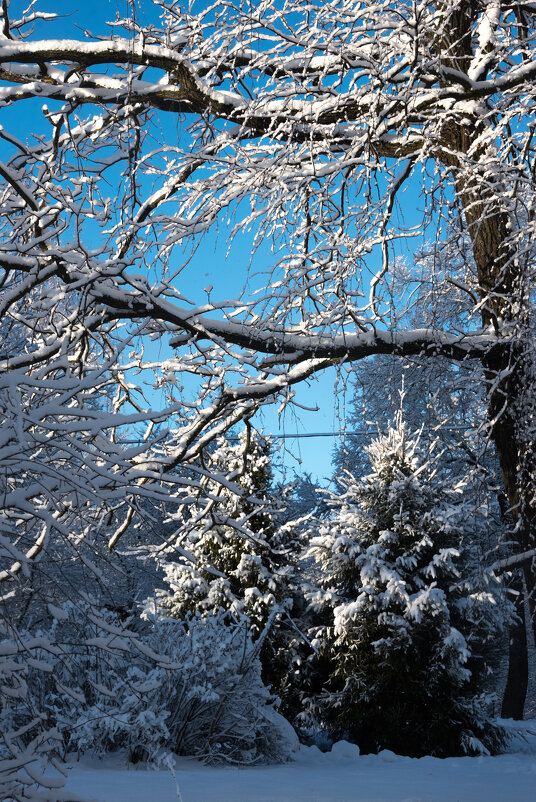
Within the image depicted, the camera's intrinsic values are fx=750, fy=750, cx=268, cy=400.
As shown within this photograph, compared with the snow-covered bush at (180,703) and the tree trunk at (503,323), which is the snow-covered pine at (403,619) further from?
the tree trunk at (503,323)

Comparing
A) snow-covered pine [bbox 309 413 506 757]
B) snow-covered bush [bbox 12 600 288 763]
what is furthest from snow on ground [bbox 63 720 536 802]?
snow-covered pine [bbox 309 413 506 757]

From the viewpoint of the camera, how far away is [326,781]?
6164 millimetres

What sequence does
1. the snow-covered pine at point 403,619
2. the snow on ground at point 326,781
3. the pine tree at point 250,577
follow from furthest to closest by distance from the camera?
the pine tree at point 250,577
the snow-covered pine at point 403,619
the snow on ground at point 326,781

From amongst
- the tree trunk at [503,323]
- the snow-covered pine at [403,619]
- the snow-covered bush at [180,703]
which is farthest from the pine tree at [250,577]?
the tree trunk at [503,323]

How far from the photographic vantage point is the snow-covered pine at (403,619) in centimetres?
884

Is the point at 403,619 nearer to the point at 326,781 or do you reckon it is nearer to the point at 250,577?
the point at 250,577

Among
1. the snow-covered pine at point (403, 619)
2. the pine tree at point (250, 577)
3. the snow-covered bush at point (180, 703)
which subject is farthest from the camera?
the pine tree at point (250, 577)

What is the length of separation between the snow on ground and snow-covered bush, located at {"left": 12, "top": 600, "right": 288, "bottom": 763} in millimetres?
223

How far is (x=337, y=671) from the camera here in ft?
30.7

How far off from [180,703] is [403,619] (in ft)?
10.8

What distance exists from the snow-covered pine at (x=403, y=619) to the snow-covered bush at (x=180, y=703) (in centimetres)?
169

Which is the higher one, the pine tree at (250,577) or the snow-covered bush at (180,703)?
the pine tree at (250,577)

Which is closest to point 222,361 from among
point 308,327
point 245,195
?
point 308,327

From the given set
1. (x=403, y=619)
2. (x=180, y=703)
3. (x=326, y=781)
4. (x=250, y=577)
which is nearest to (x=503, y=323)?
(x=326, y=781)
